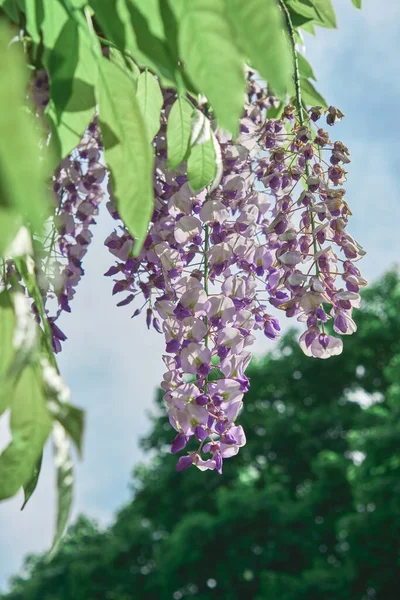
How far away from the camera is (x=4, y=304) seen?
0.86 metres

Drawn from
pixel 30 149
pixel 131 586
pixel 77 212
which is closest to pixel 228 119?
pixel 30 149

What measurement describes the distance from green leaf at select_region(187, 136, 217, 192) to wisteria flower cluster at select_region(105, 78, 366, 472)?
0.24m

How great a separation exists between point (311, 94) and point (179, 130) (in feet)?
2.58

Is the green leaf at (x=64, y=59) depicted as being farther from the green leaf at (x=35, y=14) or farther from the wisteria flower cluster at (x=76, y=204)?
the wisteria flower cluster at (x=76, y=204)

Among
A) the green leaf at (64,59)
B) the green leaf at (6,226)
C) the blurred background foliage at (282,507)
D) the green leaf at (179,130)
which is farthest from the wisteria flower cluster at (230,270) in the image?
the blurred background foliage at (282,507)

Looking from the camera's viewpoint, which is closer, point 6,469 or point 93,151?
A: point 6,469

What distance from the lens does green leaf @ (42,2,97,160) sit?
1.07 m

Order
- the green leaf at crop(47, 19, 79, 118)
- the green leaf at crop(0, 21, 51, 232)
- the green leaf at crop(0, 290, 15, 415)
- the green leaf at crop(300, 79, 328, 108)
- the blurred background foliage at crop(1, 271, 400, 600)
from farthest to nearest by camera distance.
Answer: the blurred background foliage at crop(1, 271, 400, 600)
the green leaf at crop(300, 79, 328, 108)
the green leaf at crop(47, 19, 79, 118)
the green leaf at crop(0, 290, 15, 415)
the green leaf at crop(0, 21, 51, 232)

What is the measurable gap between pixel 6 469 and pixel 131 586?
16.2 meters

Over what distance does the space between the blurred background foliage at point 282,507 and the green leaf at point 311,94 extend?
10.5 metres

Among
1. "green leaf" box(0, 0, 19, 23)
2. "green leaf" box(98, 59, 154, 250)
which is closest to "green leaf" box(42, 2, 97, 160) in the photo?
"green leaf" box(98, 59, 154, 250)

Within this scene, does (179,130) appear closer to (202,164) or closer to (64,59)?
(202,164)

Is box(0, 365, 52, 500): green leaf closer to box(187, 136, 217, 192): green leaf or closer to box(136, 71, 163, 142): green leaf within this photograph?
box(187, 136, 217, 192): green leaf

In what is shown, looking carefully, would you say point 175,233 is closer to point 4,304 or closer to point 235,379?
point 235,379
